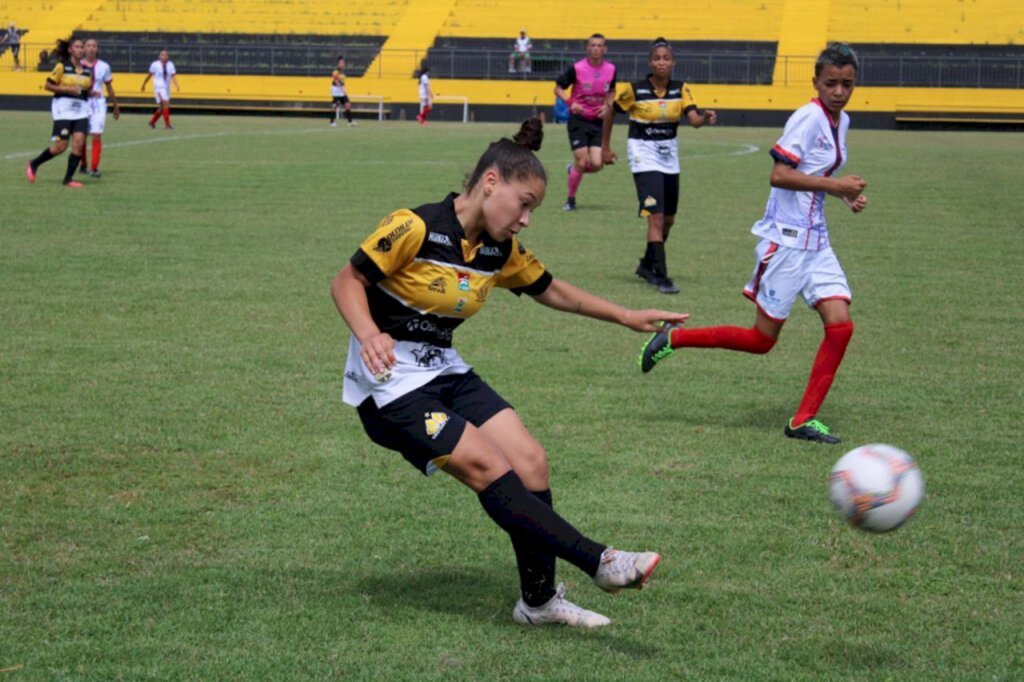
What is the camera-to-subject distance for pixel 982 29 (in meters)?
51.1

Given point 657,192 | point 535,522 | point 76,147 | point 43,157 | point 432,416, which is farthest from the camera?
point 43,157

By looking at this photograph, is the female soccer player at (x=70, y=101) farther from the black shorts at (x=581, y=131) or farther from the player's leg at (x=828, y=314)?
the player's leg at (x=828, y=314)

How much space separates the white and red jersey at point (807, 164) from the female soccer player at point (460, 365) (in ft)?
9.85

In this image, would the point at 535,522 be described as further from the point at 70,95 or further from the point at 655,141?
the point at 70,95

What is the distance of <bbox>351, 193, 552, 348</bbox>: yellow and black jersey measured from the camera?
15.7 feet

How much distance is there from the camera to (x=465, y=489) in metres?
6.48

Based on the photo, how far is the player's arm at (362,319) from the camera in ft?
14.9

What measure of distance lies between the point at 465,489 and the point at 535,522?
1.86 metres

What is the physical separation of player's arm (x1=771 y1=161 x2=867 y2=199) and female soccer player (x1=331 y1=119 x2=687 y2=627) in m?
2.83

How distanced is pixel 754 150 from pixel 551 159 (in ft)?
22.4

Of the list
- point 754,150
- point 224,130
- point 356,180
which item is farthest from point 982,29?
point 356,180

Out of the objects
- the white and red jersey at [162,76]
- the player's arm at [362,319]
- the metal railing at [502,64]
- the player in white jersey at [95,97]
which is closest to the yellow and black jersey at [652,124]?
the player's arm at [362,319]

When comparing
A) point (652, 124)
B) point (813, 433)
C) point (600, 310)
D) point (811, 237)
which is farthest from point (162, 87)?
point (600, 310)

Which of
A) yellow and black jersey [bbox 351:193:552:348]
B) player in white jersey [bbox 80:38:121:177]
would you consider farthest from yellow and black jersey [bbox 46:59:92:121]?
yellow and black jersey [bbox 351:193:552:348]
